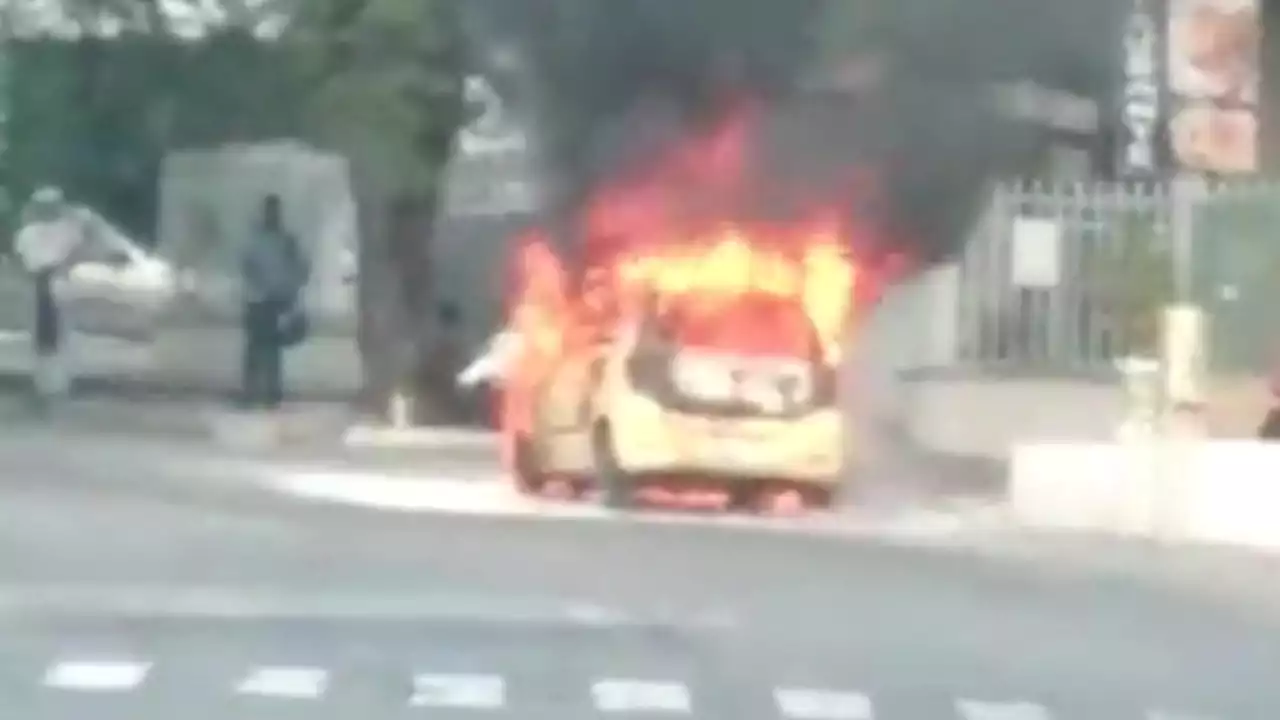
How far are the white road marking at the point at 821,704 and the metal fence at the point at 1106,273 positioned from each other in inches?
288

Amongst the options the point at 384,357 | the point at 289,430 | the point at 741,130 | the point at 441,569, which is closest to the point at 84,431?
the point at 289,430

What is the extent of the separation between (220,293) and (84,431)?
439 centimetres

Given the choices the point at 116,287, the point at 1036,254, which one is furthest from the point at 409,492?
the point at 116,287

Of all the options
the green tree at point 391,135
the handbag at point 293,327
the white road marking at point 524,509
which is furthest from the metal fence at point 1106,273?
the handbag at point 293,327

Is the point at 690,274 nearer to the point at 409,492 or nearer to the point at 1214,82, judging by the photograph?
the point at 409,492

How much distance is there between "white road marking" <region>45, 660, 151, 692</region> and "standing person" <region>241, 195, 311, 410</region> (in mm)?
11485

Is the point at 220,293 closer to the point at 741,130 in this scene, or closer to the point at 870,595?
the point at 741,130

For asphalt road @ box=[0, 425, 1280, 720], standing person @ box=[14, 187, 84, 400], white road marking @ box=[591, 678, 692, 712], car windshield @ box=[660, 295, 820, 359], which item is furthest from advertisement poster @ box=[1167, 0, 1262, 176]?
white road marking @ box=[591, 678, 692, 712]

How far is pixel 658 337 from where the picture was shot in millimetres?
14703

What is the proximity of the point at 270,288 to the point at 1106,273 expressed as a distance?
6220mm

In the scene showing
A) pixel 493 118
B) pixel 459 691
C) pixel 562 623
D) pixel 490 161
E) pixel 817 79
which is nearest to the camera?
pixel 459 691

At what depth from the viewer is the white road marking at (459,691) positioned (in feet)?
25.1

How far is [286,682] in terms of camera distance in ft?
25.8

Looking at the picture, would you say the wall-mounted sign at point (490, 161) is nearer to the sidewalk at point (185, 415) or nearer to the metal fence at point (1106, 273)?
the sidewalk at point (185, 415)
